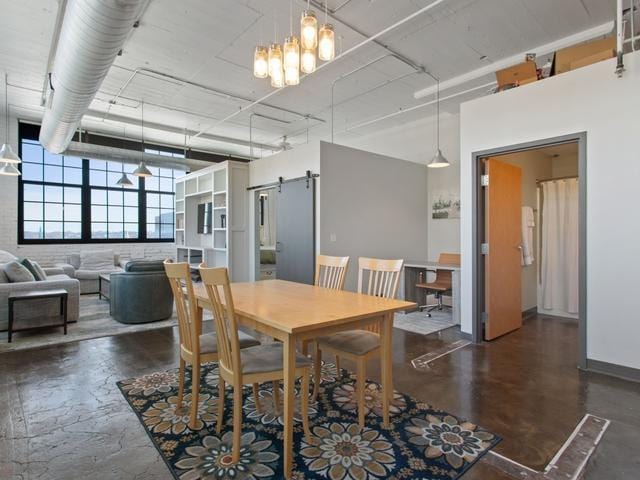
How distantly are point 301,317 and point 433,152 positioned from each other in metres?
6.01

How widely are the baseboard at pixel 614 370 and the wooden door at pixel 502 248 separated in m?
1.02

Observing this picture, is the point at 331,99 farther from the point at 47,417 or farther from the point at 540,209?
the point at 47,417

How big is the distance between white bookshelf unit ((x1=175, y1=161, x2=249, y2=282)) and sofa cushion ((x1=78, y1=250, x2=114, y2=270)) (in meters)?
1.52

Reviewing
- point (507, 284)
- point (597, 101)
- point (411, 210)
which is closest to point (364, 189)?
point (411, 210)

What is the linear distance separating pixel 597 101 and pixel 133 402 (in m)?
4.57

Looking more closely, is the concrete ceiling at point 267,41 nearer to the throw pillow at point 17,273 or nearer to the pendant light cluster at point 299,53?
the pendant light cluster at point 299,53

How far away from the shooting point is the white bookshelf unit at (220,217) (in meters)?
6.70

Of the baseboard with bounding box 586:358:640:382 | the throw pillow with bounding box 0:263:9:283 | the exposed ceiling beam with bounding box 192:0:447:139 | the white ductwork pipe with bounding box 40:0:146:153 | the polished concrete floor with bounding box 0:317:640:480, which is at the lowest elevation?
the polished concrete floor with bounding box 0:317:640:480

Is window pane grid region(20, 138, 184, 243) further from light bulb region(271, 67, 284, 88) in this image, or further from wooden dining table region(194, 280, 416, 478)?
wooden dining table region(194, 280, 416, 478)

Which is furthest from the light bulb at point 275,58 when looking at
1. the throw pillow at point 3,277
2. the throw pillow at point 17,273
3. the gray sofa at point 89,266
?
the gray sofa at point 89,266

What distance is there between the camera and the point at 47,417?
7.66 ft

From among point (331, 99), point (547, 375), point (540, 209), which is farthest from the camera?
point (331, 99)

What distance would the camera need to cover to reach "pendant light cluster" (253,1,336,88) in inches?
87.4

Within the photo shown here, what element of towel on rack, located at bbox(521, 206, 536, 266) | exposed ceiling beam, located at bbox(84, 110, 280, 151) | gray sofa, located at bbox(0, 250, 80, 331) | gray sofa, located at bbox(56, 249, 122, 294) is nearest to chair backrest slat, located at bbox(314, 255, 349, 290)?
towel on rack, located at bbox(521, 206, 536, 266)
